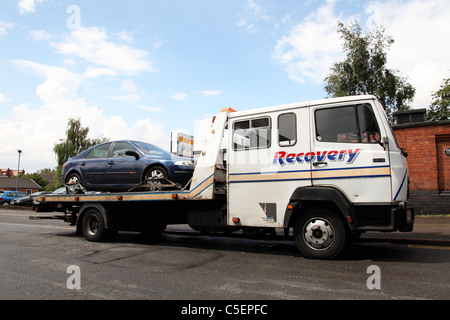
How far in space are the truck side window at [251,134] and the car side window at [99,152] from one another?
357 cm

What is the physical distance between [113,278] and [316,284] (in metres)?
2.87

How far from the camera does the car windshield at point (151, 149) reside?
760 centimetres

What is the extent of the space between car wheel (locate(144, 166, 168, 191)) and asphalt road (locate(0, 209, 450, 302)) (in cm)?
138

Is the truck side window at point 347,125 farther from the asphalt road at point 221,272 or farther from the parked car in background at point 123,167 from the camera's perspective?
the parked car in background at point 123,167

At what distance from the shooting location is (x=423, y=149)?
39.3ft

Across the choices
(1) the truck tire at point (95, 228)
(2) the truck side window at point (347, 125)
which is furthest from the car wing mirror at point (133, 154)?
(2) the truck side window at point (347, 125)

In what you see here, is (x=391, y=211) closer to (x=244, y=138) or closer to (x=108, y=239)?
(x=244, y=138)

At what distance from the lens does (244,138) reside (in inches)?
248

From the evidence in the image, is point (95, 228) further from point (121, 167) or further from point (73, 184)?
point (121, 167)

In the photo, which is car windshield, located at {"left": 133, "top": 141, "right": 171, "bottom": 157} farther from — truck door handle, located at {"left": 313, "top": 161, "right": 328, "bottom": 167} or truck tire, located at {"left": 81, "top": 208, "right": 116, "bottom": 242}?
truck door handle, located at {"left": 313, "top": 161, "right": 328, "bottom": 167}

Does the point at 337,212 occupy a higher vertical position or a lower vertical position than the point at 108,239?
higher

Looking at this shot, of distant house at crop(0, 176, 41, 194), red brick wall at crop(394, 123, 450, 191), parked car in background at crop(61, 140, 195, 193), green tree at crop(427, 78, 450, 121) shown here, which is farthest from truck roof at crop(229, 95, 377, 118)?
distant house at crop(0, 176, 41, 194)
